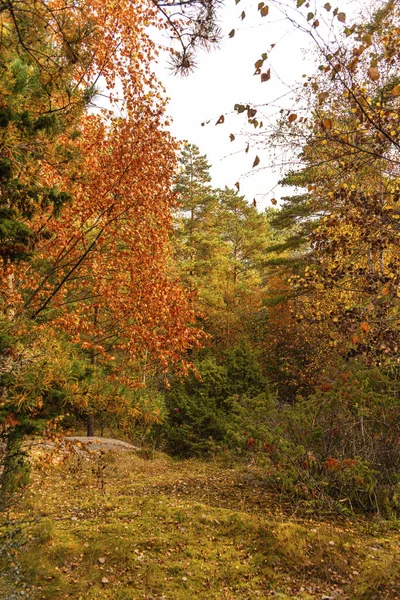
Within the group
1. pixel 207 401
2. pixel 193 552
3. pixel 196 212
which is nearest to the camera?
pixel 193 552

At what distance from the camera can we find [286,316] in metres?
18.2

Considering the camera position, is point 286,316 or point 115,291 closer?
point 115,291

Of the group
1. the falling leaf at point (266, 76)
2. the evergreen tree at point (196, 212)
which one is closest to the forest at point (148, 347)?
the falling leaf at point (266, 76)

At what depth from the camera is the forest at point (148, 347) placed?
3465 mm

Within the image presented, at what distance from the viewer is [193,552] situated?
445 centimetres

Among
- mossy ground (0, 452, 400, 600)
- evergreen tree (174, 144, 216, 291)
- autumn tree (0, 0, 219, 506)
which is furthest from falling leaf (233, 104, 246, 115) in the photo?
evergreen tree (174, 144, 216, 291)

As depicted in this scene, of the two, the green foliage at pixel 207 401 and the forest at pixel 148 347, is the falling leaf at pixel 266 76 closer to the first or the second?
the forest at pixel 148 347

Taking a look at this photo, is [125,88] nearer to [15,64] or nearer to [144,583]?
[15,64]

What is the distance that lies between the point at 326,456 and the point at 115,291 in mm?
3893

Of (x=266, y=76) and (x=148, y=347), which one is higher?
(x=266, y=76)

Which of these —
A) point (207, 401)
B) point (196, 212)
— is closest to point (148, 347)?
point (207, 401)

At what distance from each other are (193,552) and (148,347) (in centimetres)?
279

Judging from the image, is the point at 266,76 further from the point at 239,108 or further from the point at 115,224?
the point at 115,224

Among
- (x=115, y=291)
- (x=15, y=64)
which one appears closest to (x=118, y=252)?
(x=115, y=291)
